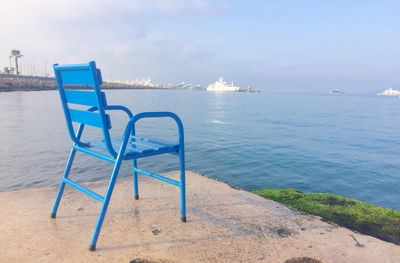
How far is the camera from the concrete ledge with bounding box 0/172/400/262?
2744 mm

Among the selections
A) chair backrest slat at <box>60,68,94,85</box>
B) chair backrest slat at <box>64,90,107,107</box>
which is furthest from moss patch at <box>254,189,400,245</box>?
chair backrest slat at <box>60,68,94,85</box>

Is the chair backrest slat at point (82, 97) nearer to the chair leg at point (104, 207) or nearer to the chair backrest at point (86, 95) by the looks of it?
the chair backrest at point (86, 95)

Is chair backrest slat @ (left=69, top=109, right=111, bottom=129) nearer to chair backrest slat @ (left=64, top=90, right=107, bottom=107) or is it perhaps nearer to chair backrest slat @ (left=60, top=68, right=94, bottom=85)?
chair backrest slat @ (left=64, top=90, right=107, bottom=107)

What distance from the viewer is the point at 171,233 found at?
124 inches

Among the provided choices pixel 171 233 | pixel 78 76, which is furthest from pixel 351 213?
pixel 78 76

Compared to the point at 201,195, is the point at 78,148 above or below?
above

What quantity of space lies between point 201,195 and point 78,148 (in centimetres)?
185

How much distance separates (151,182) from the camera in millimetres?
4863

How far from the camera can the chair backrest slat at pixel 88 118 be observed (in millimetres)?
2791

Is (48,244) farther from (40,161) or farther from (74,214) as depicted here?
(40,161)

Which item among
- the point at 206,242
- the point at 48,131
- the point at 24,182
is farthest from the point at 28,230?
the point at 48,131

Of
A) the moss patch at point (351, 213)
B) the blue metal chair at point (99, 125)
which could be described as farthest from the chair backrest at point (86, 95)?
the moss patch at point (351, 213)

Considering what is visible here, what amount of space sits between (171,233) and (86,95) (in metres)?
1.61

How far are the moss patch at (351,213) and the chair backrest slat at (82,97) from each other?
3.15 m
